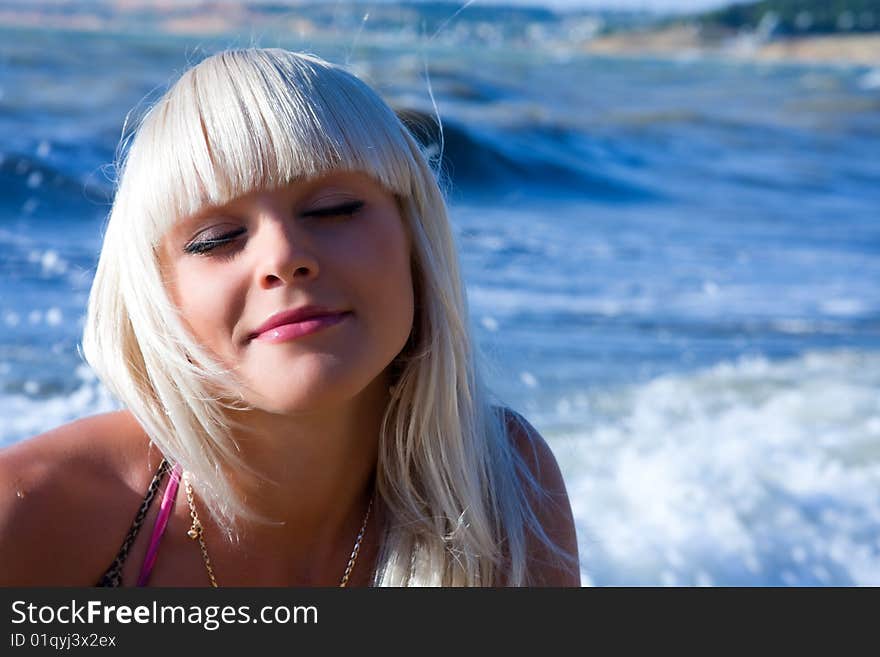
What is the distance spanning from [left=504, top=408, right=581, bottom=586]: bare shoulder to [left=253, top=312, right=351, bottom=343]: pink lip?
2.67 ft

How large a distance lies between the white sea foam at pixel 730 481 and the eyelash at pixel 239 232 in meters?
2.84

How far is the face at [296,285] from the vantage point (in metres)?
2.20

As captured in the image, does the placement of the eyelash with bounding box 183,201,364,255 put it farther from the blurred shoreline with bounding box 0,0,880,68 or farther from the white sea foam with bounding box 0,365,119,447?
the blurred shoreline with bounding box 0,0,880,68

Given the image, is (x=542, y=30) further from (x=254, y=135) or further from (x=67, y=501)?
(x=67, y=501)

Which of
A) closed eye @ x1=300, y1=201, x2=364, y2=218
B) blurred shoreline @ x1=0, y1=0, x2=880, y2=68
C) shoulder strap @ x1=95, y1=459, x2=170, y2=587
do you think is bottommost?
shoulder strap @ x1=95, y1=459, x2=170, y2=587

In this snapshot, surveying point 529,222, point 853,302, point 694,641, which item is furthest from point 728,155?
point 694,641

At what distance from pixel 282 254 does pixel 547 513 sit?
3.26 ft

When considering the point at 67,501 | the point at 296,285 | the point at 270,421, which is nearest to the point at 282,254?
the point at 296,285

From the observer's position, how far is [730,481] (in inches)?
221

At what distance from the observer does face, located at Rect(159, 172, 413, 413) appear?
220 centimetres

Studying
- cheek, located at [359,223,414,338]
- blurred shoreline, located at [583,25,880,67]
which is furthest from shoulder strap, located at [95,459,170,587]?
blurred shoreline, located at [583,25,880,67]

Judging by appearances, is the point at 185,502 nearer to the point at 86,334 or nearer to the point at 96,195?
the point at 86,334

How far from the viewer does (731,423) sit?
20.8ft

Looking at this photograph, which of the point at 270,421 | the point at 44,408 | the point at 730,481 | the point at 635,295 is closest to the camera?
the point at 270,421
